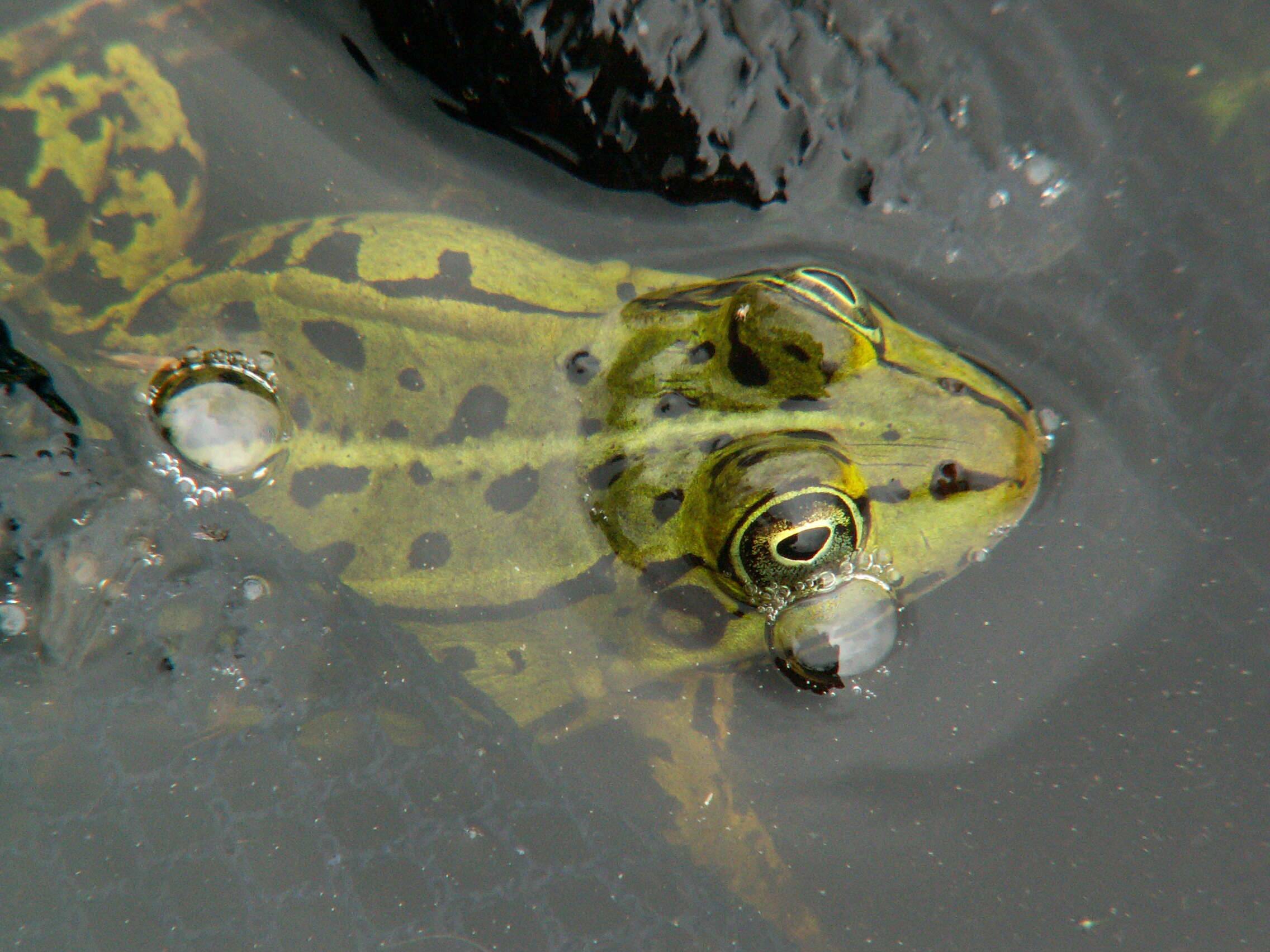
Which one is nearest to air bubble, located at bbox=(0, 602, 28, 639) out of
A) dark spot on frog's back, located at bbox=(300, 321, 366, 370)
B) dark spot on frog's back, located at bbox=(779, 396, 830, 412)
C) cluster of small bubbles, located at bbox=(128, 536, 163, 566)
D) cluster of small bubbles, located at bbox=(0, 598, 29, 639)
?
cluster of small bubbles, located at bbox=(0, 598, 29, 639)

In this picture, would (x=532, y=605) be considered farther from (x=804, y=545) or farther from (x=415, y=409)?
(x=804, y=545)

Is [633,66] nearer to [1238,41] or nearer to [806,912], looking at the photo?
[1238,41]

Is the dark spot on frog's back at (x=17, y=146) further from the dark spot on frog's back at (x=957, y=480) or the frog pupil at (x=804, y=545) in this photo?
the dark spot on frog's back at (x=957, y=480)

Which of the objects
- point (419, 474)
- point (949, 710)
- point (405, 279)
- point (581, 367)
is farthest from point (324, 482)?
point (949, 710)

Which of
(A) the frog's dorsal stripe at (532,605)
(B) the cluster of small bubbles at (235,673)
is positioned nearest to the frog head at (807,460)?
(A) the frog's dorsal stripe at (532,605)

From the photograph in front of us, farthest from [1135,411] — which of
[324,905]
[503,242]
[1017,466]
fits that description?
A: [324,905]

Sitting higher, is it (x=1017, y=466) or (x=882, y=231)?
(x=882, y=231)

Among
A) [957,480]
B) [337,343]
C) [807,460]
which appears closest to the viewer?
[807,460]
